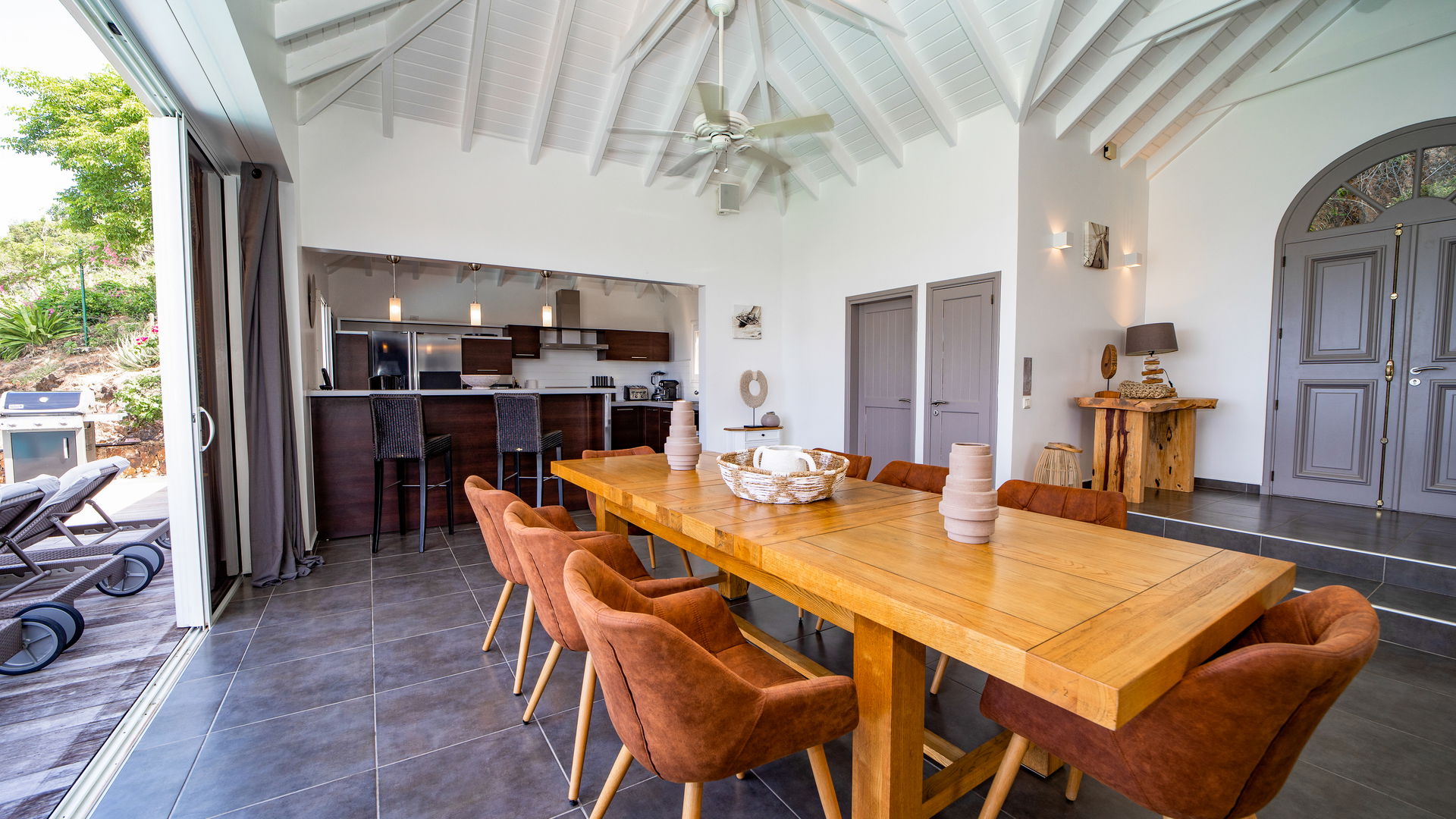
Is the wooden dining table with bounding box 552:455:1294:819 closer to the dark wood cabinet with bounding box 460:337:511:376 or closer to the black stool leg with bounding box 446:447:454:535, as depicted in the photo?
the black stool leg with bounding box 446:447:454:535

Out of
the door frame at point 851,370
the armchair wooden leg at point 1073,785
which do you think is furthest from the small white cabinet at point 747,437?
the armchair wooden leg at point 1073,785

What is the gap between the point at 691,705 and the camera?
42.2 inches

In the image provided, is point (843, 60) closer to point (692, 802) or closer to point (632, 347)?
point (692, 802)

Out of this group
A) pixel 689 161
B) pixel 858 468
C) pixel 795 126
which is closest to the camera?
pixel 858 468

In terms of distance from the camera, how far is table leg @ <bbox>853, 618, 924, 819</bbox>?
49.9 inches

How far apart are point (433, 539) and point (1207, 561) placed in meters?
4.60

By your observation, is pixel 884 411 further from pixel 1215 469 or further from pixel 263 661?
pixel 263 661

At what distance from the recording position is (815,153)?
5953 mm

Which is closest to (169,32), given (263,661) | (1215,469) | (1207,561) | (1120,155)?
(263,661)

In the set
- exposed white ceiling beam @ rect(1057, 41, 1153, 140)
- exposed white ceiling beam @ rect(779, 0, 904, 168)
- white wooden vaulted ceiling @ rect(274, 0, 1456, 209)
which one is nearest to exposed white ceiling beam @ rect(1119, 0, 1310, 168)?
white wooden vaulted ceiling @ rect(274, 0, 1456, 209)

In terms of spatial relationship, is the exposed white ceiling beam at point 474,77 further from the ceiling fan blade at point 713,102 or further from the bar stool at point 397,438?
the bar stool at point 397,438

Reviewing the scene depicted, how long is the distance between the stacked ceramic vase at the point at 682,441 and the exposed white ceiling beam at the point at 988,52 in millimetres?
3438

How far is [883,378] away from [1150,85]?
313cm

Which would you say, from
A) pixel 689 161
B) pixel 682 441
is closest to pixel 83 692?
pixel 682 441
